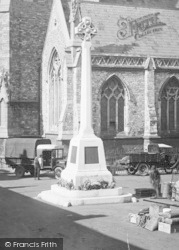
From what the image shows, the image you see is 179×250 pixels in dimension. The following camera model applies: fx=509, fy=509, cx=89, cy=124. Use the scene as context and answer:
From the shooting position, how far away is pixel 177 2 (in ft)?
142

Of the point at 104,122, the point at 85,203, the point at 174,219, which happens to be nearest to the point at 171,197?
the point at 85,203

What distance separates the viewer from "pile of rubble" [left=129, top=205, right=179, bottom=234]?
1330 centimetres

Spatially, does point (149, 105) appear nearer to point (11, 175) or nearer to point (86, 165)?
point (11, 175)

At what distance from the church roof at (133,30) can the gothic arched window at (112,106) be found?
221 centimetres

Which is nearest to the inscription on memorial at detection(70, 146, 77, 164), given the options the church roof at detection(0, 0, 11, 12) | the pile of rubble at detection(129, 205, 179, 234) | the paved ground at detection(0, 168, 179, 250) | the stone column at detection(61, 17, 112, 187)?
the stone column at detection(61, 17, 112, 187)

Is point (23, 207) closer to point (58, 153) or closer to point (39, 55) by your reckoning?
point (58, 153)

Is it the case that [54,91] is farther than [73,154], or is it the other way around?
[54,91]

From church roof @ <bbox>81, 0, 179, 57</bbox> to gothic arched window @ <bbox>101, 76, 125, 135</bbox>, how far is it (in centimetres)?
221

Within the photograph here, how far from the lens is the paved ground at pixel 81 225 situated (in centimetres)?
1203

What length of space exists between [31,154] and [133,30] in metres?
11.9

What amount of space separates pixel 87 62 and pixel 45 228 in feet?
24.4

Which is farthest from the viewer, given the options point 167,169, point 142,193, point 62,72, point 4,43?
point 4,43

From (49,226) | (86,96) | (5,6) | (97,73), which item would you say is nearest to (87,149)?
(86,96)

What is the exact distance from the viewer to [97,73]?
3244cm
